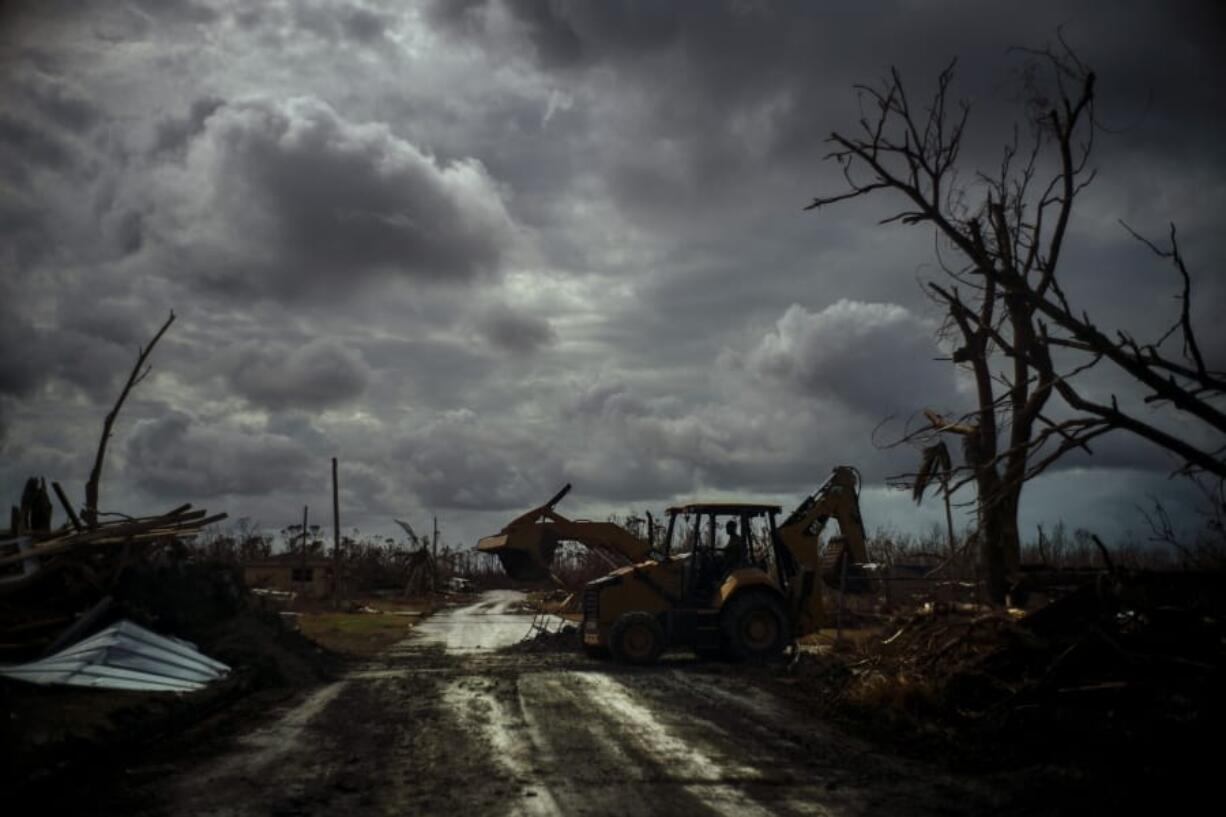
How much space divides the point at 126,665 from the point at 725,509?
999 centimetres

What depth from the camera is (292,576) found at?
2074 inches

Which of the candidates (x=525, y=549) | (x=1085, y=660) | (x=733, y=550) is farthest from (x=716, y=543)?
(x=1085, y=660)

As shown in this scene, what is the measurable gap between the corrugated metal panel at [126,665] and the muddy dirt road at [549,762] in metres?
1.61

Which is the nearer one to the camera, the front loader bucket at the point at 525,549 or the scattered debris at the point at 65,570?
the scattered debris at the point at 65,570

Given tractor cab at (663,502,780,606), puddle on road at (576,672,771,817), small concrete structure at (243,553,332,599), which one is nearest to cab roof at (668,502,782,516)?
tractor cab at (663,502,780,606)

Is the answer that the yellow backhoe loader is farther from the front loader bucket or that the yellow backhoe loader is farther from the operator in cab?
the front loader bucket

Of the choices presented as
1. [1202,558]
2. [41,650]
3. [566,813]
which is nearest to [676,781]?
[566,813]

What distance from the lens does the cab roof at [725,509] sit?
17703 mm

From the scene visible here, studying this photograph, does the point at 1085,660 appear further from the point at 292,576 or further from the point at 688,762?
the point at 292,576

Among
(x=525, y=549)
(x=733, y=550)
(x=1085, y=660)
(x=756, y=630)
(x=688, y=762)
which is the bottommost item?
(x=688, y=762)

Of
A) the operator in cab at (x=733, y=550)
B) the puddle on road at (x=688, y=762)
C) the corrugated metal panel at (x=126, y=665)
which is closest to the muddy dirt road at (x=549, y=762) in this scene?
the puddle on road at (x=688, y=762)

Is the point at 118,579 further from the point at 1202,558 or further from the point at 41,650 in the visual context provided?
the point at 1202,558

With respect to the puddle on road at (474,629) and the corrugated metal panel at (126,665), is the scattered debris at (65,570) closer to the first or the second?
the corrugated metal panel at (126,665)

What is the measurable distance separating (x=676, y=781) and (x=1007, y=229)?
613cm
